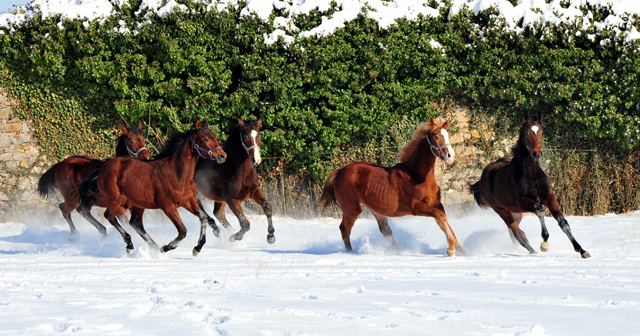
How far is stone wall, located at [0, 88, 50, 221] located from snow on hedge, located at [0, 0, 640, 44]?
1.83 meters

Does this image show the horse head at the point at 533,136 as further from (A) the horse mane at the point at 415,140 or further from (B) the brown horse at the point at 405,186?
(A) the horse mane at the point at 415,140

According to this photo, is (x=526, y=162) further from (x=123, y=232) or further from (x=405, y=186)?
(x=123, y=232)

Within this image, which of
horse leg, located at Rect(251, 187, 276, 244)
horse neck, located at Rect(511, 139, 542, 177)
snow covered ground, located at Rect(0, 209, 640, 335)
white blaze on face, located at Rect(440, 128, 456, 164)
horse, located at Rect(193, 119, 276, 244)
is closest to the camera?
snow covered ground, located at Rect(0, 209, 640, 335)

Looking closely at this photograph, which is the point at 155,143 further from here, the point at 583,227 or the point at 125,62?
the point at 583,227

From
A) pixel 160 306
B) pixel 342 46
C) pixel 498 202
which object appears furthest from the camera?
pixel 342 46

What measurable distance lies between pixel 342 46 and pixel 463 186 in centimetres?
334

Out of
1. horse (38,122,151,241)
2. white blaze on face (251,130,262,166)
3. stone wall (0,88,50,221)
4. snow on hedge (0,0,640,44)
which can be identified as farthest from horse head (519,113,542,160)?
stone wall (0,88,50,221)

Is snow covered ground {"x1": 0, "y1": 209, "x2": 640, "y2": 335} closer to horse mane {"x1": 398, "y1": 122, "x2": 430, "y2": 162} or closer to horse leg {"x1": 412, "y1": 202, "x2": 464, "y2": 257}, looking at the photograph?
horse leg {"x1": 412, "y1": 202, "x2": 464, "y2": 257}

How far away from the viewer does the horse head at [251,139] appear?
334 inches

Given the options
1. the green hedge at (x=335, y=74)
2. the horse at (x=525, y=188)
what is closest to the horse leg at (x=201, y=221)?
the horse at (x=525, y=188)

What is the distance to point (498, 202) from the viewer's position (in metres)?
7.77

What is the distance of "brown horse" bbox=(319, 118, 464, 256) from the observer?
285 inches

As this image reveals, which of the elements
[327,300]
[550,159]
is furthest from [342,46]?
[327,300]

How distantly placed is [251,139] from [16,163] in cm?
650
